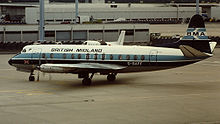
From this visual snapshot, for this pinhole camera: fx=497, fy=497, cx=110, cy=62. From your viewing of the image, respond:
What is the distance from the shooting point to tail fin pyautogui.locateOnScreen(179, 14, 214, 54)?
1674 inches

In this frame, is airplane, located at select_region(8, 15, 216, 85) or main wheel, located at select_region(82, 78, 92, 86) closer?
airplane, located at select_region(8, 15, 216, 85)

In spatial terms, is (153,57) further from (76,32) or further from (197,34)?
(76,32)

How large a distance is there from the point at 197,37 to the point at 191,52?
1.86m

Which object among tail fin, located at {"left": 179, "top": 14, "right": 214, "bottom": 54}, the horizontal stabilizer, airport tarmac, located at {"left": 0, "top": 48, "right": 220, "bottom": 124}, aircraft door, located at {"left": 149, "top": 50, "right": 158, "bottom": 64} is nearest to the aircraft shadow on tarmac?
airport tarmac, located at {"left": 0, "top": 48, "right": 220, "bottom": 124}

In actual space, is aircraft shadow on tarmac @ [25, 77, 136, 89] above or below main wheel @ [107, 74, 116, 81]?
below

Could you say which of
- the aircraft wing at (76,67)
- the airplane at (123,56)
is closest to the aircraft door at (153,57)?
the airplane at (123,56)

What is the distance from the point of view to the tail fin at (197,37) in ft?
140

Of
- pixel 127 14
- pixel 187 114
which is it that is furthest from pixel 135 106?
pixel 127 14

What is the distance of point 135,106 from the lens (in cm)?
3312

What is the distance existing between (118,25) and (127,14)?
162ft

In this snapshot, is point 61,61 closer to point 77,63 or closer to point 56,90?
point 77,63

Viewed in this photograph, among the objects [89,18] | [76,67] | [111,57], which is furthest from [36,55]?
[89,18]

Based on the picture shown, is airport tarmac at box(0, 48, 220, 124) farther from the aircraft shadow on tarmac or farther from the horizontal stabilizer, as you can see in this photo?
the horizontal stabilizer

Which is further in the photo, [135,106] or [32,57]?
[32,57]
